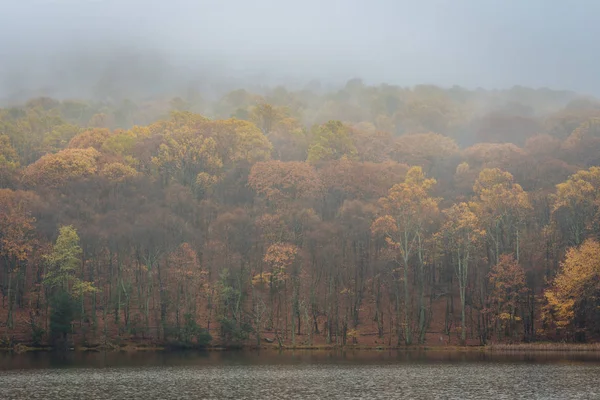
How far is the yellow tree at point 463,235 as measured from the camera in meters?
84.7

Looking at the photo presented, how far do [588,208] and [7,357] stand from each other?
7126 cm

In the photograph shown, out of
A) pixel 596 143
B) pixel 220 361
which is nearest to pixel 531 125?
pixel 596 143

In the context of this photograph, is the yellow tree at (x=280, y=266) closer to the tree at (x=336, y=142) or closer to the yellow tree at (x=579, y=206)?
the yellow tree at (x=579, y=206)

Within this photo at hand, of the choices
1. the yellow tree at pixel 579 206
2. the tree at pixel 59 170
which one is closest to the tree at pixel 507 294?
the yellow tree at pixel 579 206

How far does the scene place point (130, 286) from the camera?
285 feet

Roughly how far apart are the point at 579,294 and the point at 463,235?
16.4 metres

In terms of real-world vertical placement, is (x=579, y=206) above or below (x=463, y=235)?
above

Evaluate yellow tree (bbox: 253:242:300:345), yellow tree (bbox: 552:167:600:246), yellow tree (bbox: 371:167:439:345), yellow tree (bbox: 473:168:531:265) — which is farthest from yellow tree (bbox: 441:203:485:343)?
yellow tree (bbox: 253:242:300:345)

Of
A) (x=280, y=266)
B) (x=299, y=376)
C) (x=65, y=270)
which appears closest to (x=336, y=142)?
(x=280, y=266)

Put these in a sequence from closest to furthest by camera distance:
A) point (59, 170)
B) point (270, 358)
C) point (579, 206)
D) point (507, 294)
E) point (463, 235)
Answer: point (270, 358)
point (507, 294)
point (463, 235)
point (579, 206)
point (59, 170)

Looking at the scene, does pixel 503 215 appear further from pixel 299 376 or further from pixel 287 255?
pixel 299 376

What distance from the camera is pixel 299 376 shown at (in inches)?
2063

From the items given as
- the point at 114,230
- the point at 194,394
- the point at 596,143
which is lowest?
the point at 194,394

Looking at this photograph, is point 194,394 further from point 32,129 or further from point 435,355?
point 32,129
